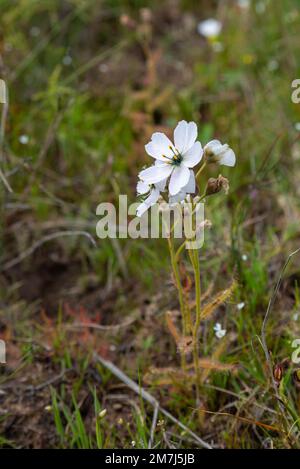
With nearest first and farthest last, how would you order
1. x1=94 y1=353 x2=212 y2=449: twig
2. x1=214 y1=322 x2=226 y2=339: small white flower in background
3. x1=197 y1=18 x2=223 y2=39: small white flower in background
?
1. x1=94 y1=353 x2=212 y2=449: twig
2. x1=214 y1=322 x2=226 y2=339: small white flower in background
3. x1=197 y1=18 x2=223 y2=39: small white flower in background

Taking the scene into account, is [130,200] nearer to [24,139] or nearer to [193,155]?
[24,139]

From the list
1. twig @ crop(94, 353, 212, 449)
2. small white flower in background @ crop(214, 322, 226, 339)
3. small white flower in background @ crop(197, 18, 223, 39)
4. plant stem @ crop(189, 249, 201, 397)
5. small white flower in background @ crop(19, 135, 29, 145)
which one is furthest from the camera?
small white flower in background @ crop(197, 18, 223, 39)

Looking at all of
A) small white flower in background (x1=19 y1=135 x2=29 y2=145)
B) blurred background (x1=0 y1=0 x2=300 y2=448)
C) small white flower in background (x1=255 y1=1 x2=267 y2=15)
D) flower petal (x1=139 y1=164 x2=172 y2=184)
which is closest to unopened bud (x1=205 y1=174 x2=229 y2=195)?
flower petal (x1=139 y1=164 x2=172 y2=184)

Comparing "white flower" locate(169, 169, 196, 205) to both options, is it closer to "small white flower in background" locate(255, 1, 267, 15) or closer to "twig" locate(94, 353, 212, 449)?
"twig" locate(94, 353, 212, 449)

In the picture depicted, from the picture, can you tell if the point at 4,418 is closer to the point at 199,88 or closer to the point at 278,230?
the point at 278,230
